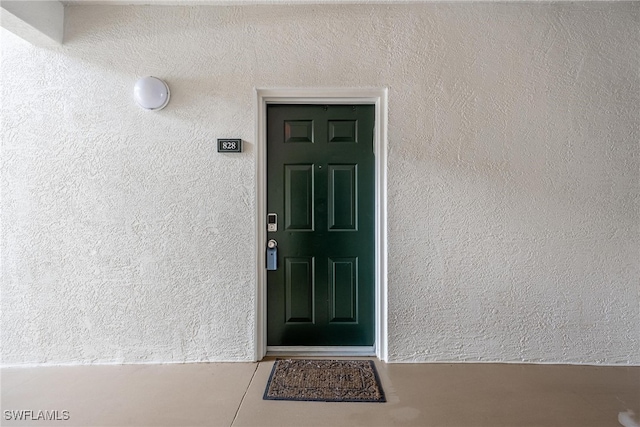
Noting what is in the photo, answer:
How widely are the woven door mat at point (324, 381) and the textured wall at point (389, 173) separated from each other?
373mm

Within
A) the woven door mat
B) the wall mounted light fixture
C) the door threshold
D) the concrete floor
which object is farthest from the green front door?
the wall mounted light fixture

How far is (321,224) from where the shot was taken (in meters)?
2.30

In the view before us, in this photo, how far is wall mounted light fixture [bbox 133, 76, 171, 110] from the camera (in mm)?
2084

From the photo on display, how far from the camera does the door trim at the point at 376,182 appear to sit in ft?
Answer: 7.10

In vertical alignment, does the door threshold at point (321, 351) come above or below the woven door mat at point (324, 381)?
above

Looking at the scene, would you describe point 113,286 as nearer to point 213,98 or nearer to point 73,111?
point 73,111

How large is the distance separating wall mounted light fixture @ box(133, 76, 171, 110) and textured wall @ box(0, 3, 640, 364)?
0.07 metres

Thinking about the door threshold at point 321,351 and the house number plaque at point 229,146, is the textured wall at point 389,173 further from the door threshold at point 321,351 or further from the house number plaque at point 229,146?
the door threshold at point 321,351

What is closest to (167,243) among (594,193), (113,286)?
(113,286)

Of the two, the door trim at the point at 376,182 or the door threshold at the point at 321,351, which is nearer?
the door trim at the point at 376,182

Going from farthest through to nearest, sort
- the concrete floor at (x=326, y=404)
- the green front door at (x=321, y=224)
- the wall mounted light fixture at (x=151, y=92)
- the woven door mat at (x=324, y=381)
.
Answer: the green front door at (x=321, y=224), the wall mounted light fixture at (x=151, y=92), the woven door mat at (x=324, y=381), the concrete floor at (x=326, y=404)

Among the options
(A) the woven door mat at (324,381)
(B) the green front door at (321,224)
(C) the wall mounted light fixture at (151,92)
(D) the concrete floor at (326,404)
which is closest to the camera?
(D) the concrete floor at (326,404)

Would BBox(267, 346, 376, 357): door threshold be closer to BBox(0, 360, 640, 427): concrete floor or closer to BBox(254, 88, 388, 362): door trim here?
BBox(254, 88, 388, 362): door trim

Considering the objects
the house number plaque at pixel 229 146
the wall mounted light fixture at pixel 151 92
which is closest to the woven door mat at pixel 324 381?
the house number plaque at pixel 229 146
